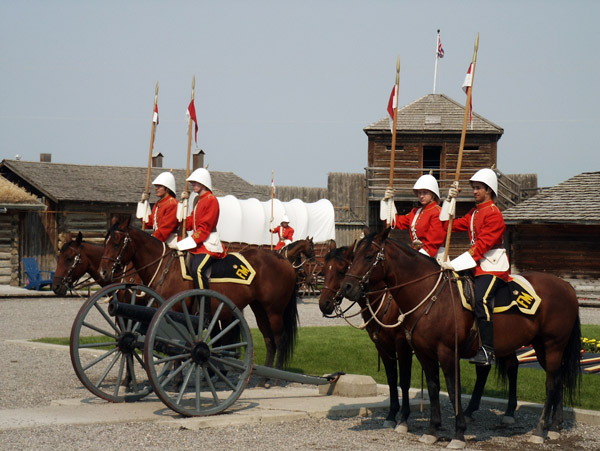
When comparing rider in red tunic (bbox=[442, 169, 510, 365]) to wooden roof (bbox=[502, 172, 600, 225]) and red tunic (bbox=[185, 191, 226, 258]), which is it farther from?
wooden roof (bbox=[502, 172, 600, 225])

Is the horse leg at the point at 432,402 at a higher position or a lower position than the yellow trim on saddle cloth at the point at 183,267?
lower

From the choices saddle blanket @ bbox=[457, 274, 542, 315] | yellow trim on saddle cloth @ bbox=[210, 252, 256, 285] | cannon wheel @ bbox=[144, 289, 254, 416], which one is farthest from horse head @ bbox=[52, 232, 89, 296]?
saddle blanket @ bbox=[457, 274, 542, 315]

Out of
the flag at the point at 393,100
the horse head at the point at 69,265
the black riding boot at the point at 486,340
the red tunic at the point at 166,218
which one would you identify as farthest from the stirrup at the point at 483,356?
the horse head at the point at 69,265

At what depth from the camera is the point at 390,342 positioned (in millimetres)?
8148

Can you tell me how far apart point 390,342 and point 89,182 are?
24.9 metres

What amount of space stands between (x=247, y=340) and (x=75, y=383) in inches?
132

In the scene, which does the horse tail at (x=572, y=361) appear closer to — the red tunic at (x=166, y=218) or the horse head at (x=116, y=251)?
the horse head at (x=116, y=251)

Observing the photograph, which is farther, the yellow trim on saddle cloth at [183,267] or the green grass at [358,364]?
the yellow trim on saddle cloth at [183,267]

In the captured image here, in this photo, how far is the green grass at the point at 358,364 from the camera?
9.68 m

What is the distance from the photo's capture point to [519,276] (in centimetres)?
803

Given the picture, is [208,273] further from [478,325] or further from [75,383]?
[478,325]

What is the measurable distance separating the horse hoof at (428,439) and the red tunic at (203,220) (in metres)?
3.83

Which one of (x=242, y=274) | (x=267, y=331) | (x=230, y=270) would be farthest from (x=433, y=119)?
(x=230, y=270)

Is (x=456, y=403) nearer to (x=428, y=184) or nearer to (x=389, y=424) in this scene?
(x=389, y=424)
